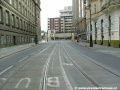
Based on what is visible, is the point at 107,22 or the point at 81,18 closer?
Result: the point at 107,22

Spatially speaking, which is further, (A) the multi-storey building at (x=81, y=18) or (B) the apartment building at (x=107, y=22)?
(A) the multi-storey building at (x=81, y=18)

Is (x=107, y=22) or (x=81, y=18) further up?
(x=81, y=18)

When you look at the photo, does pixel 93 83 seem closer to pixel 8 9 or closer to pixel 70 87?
pixel 70 87

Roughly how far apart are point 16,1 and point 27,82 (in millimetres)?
46260

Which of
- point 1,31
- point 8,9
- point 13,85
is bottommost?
point 13,85

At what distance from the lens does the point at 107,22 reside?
1704 inches

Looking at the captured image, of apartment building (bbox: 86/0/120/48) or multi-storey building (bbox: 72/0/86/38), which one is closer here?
apartment building (bbox: 86/0/120/48)

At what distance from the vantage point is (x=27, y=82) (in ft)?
31.1

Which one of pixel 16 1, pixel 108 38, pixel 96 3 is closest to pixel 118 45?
pixel 108 38

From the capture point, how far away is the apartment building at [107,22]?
3772 centimetres

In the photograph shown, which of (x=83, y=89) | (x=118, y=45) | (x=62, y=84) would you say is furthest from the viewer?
(x=118, y=45)

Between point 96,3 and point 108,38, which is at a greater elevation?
point 96,3

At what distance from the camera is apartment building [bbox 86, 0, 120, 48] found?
3772cm

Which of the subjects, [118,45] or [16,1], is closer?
[118,45]
